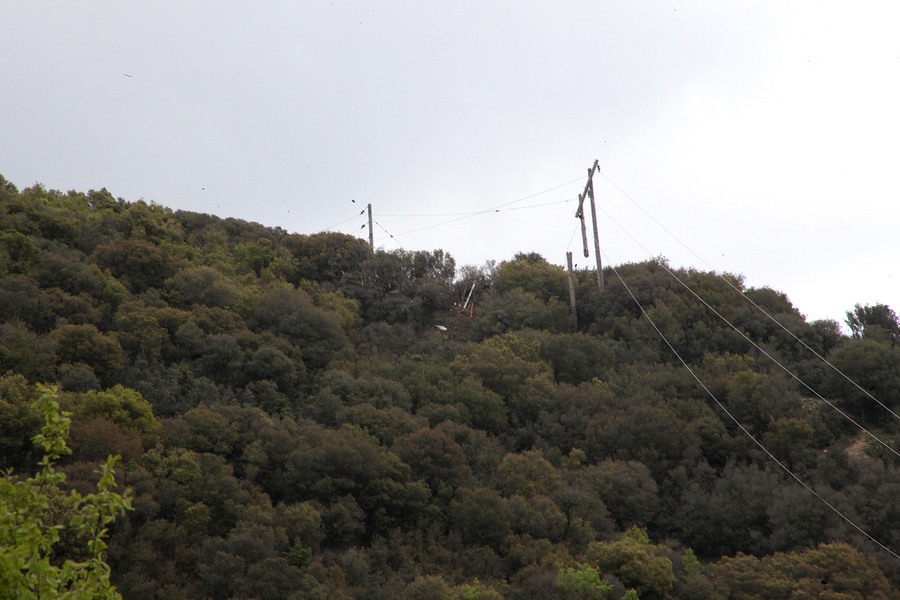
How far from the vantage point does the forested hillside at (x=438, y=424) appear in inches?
904

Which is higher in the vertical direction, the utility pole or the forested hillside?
the utility pole

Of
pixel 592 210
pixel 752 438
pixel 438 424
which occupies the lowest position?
pixel 752 438

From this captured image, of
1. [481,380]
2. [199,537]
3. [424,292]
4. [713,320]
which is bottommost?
[199,537]

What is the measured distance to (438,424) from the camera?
3061cm

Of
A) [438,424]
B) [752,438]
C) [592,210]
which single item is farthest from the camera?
[592,210]

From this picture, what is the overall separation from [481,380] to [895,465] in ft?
46.5

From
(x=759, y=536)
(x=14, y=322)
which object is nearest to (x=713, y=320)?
(x=759, y=536)

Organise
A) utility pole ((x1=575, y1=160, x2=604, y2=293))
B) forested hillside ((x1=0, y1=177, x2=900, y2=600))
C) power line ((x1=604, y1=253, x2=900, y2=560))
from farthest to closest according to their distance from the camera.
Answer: utility pole ((x1=575, y1=160, x2=604, y2=293)), power line ((x1=604, y1=253, x2=900, y2=560)), forested hillside ((x1=0, y1=177, x2=900, y2=600))

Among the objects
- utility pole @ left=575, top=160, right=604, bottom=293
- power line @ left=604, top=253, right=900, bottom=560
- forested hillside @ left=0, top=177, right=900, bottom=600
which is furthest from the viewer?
utility pole @ left=575, top=160, right=604, bottom=293

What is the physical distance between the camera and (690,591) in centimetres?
2295

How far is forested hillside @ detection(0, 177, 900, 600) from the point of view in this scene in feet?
75.4

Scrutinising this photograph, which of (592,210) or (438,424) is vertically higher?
(592,210)

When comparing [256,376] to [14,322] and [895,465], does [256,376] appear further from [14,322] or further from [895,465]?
[895,465]

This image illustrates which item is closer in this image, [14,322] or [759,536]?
[759,536]
